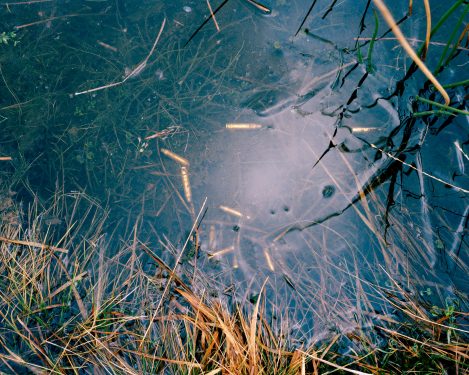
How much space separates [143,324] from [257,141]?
1.05 meters

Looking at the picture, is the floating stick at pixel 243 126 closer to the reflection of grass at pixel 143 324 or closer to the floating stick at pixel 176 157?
the floating stick at pixel 176 157

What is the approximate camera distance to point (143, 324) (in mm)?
1698

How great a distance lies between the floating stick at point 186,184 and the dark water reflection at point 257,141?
0.08 feet

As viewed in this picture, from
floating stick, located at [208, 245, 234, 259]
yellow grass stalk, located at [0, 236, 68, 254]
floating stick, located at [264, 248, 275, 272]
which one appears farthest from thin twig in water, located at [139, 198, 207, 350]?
yellow grass stalk, located at [0, 236, 68, 254]

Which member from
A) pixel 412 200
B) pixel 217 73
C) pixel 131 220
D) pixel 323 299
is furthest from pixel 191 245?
pixel 412 200

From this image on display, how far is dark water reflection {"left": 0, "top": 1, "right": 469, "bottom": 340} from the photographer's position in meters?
1.71

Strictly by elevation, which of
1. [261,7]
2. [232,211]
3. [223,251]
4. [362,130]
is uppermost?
[261,7]

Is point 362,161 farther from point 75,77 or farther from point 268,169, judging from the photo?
point 75,77

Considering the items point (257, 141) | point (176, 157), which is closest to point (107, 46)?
point (176, 157)

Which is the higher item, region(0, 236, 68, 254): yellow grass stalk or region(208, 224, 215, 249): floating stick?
region(208, 224, 215, 249): floating stick

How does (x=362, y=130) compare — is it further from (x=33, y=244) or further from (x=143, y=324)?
(x=33, y=244)

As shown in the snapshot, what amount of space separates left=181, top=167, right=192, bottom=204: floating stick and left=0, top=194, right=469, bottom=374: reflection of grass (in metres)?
0.33

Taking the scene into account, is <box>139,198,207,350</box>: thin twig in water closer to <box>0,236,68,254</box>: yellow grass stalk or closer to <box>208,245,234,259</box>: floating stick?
<box>208,245,234,259</box>: floating stick

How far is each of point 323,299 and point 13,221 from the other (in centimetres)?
161
